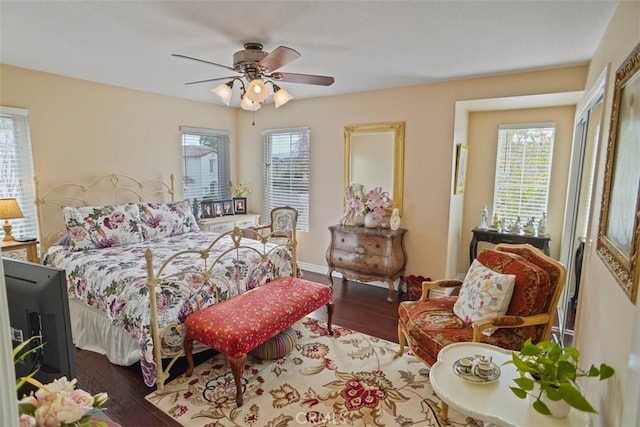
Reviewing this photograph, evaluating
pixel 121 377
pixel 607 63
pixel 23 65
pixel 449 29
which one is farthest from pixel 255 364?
pixel 23 65

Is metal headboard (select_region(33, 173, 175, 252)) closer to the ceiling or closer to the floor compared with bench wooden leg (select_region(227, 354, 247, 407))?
closer to the ceiling

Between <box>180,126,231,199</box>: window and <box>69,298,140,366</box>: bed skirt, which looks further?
<box>180,126,231,199</box>: window

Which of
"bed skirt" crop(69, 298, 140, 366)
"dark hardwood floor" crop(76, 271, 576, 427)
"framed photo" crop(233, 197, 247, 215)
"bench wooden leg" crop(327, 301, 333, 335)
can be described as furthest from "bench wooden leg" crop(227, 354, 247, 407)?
"framed photo" crop(233, 197, 247, 215)

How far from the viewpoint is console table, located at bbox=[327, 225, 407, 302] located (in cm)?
409

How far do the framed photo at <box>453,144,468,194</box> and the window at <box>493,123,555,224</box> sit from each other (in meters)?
0.43

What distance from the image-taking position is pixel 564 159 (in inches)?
156

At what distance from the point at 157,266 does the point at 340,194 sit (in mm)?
2595

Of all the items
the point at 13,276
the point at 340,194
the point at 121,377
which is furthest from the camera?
the point at 340,194

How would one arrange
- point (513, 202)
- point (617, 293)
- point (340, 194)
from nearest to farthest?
1. point (617, 293)
2. point (513, 202)
3. point (340, 194)

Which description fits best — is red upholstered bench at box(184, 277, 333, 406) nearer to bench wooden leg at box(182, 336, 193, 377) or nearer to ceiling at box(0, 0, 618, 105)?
bench wooden leg at box(182, 336, 193, 377)

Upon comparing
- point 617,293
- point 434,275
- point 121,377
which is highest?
point 617,293

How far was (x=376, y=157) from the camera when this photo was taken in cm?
442

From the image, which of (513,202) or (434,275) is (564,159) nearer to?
(513,202)

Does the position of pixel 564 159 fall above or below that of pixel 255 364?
above
